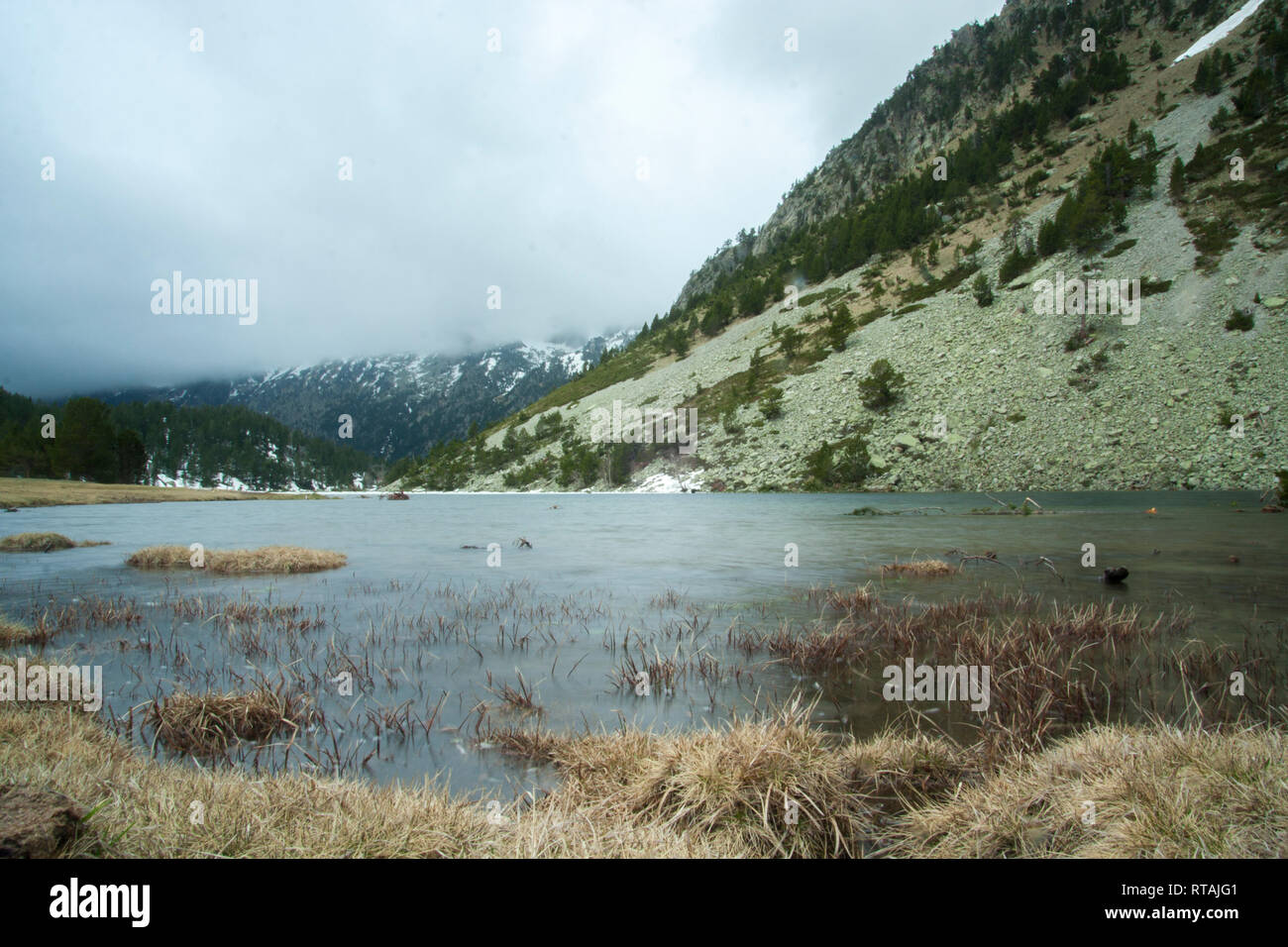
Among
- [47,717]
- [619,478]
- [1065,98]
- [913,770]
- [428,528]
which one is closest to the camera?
[913,770]

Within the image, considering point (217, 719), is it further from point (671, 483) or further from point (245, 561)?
point (671, 483)

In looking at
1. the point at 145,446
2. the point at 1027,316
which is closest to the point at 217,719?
the point at 1027,316

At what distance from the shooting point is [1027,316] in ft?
210

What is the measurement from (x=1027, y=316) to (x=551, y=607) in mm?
70556

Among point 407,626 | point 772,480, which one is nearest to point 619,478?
point 772,480

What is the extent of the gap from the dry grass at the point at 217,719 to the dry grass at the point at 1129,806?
6.44 meters

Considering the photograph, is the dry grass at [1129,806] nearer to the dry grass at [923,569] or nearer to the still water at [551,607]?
the still water at [551,607]

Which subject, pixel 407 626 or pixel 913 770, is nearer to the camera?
pixel 913 770

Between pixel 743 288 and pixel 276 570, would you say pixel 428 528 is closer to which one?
pixel 276 570

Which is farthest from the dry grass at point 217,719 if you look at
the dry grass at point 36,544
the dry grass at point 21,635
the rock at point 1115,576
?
the dry grass at point 36,544

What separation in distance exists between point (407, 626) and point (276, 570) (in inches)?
414

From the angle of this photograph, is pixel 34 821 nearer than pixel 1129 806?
Yes

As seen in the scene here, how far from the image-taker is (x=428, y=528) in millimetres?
37000
